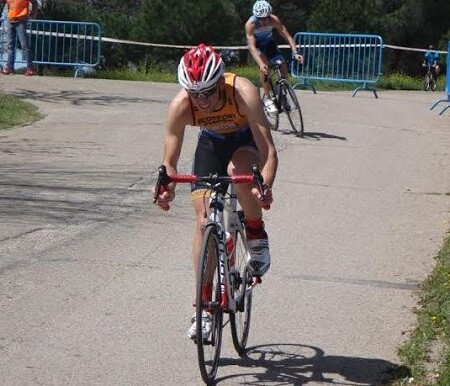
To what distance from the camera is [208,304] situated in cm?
618

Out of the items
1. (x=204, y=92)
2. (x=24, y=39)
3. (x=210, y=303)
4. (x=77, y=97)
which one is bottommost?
(x=77, y=97)

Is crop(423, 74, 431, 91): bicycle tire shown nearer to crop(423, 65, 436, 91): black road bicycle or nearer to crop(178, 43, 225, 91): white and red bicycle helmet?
crop(423, 65, 436, 91): black road bicycle

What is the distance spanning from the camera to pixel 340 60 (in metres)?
26.4

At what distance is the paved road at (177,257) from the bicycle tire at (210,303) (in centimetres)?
18

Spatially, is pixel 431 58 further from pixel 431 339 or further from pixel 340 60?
pixel 431 339

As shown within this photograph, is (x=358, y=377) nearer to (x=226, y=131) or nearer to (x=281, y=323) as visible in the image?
(x=281, y=323)

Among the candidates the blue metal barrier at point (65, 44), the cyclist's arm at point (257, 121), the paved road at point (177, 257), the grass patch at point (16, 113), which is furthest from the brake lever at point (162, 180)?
the blue metal barrier at point (65, 44)

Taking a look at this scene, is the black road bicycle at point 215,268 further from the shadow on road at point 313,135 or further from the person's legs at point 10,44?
the person's legs at point 10,44

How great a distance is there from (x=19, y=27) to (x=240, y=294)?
716 inches

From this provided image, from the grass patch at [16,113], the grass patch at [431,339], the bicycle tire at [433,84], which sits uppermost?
the grass patch at [431,339]

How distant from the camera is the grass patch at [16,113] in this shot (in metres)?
17.3

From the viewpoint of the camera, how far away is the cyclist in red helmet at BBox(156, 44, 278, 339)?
624 centimetres

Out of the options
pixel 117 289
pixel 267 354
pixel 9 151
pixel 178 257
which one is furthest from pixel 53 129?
pixel 267 354

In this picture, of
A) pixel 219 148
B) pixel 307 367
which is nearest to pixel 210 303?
pixel 307 367
